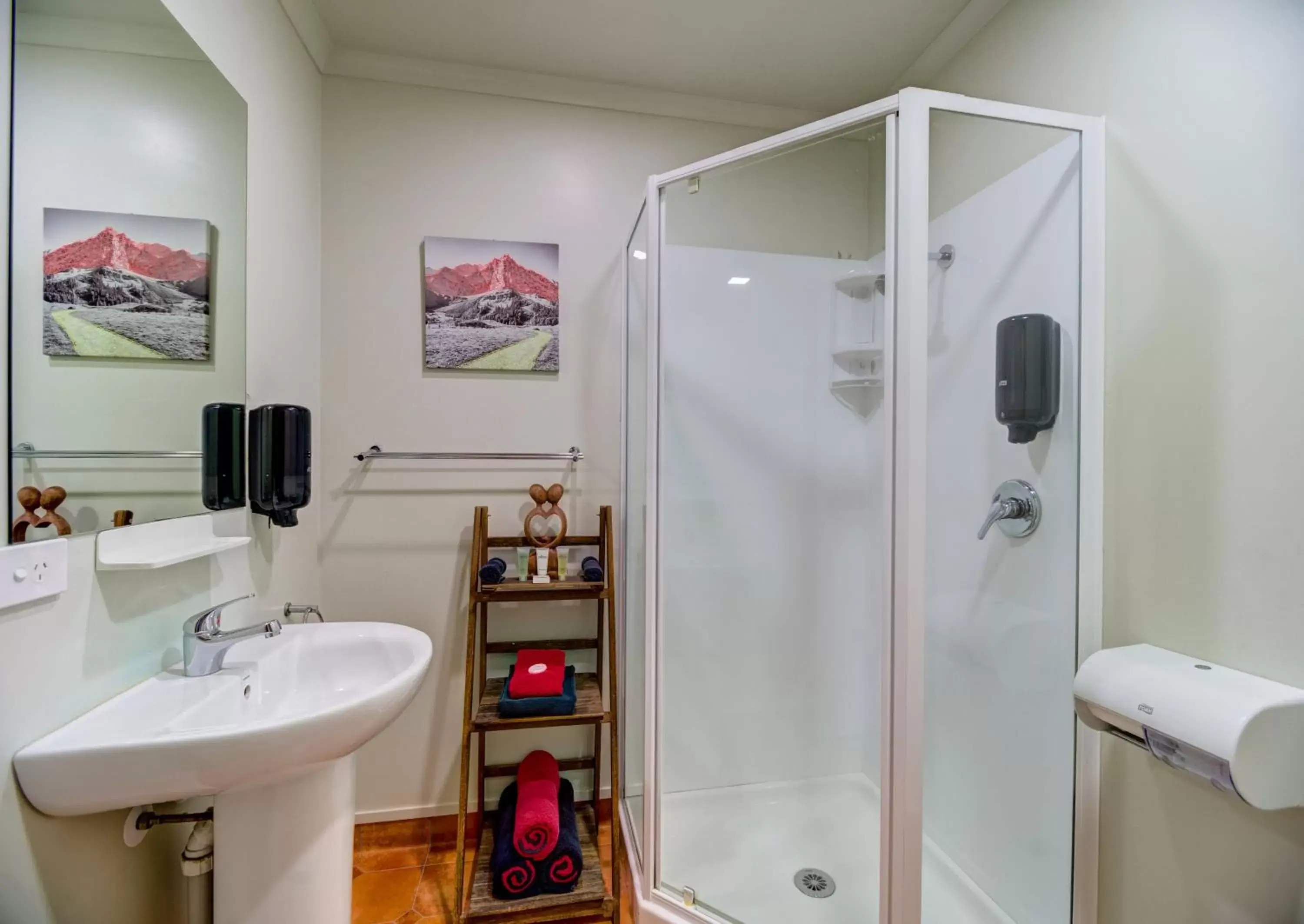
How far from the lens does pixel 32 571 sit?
0.78 meters

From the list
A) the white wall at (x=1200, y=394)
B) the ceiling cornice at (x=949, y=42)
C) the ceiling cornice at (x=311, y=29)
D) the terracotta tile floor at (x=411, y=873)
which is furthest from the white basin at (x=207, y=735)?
the ceiling cornice at (x=949, y=42)

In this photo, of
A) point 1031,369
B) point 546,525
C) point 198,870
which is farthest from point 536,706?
point 1031,369

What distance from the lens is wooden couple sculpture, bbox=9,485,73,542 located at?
781 millimetres

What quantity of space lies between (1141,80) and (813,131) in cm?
69

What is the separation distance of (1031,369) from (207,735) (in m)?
1.72

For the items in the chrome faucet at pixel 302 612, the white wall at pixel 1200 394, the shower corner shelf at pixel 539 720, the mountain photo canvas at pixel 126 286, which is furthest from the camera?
the shower corner shelf at pixel 539 720

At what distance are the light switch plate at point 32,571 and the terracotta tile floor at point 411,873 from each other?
132cm

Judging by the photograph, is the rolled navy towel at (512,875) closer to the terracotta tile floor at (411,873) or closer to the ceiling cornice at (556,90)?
the terracotta tile floor at (411,873)

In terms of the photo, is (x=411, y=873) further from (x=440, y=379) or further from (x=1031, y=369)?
(x=1031, y=369)

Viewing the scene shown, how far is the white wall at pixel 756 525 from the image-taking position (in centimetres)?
163

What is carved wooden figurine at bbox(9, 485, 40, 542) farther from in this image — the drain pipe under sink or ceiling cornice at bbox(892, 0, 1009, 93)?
ceiling cornice at bbox(892, 0, 1009, 93)

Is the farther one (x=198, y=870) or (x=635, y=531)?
(x=635, y=531)

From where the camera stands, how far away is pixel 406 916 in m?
1.57

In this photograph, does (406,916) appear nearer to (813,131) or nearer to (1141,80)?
(813,131)
